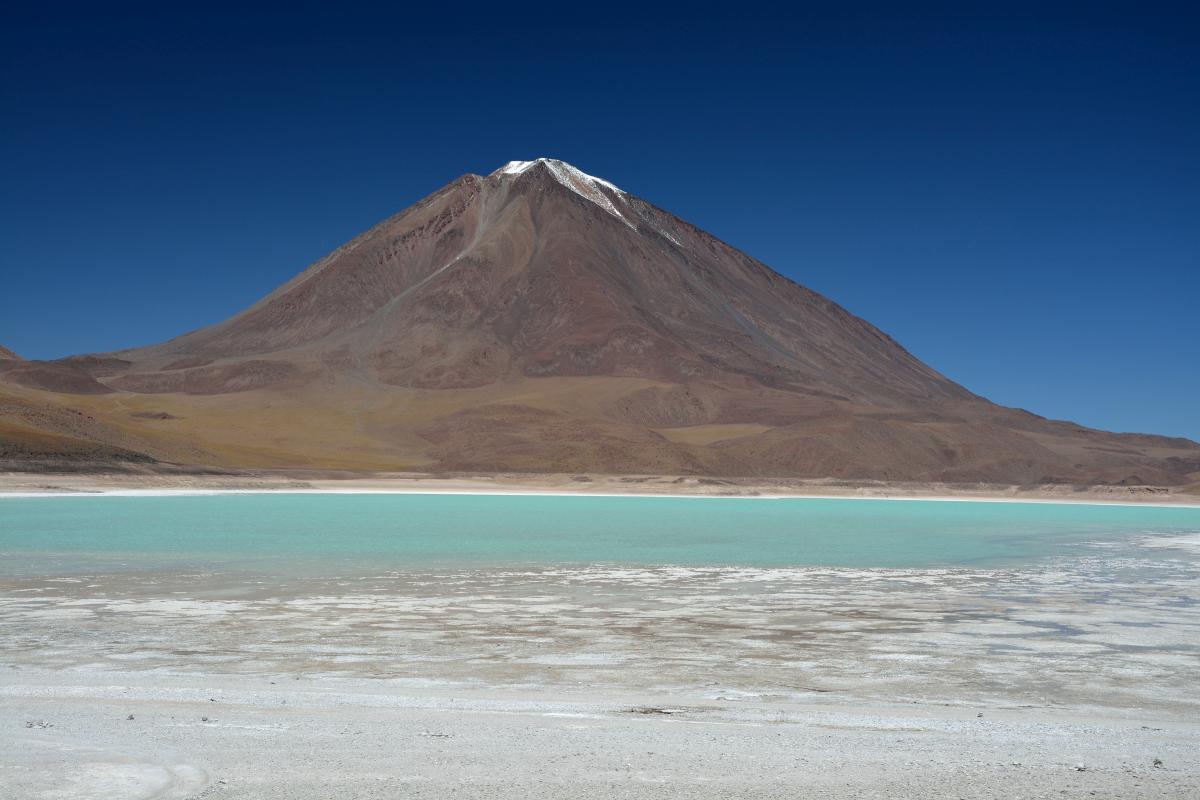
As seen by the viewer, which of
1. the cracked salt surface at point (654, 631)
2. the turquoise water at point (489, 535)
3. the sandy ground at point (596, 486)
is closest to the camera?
the cracked salt surface at point (654, 631)

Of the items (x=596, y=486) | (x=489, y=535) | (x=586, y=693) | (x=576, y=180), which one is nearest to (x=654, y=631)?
(x=586, y=693)

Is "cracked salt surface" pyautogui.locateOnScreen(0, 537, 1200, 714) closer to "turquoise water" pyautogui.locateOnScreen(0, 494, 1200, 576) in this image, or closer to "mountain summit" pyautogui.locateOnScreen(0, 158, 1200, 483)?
"turquoise water" pyautogui.locateOnScreen(0, 494, 1200, 576)

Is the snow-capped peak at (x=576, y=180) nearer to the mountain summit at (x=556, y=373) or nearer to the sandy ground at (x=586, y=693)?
the mountain summit at (x=556, y=373)

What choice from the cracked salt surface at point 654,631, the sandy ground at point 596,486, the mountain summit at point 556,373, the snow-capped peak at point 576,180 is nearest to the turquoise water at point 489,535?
the cracked salt surface at point 654,631

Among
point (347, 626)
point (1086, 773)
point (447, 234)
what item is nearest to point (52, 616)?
point (347, 626)

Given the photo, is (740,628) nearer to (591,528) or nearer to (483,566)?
(483,566)

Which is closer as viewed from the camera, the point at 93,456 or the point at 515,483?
the point at 93,456

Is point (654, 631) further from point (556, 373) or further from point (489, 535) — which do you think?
point (556, 373)
